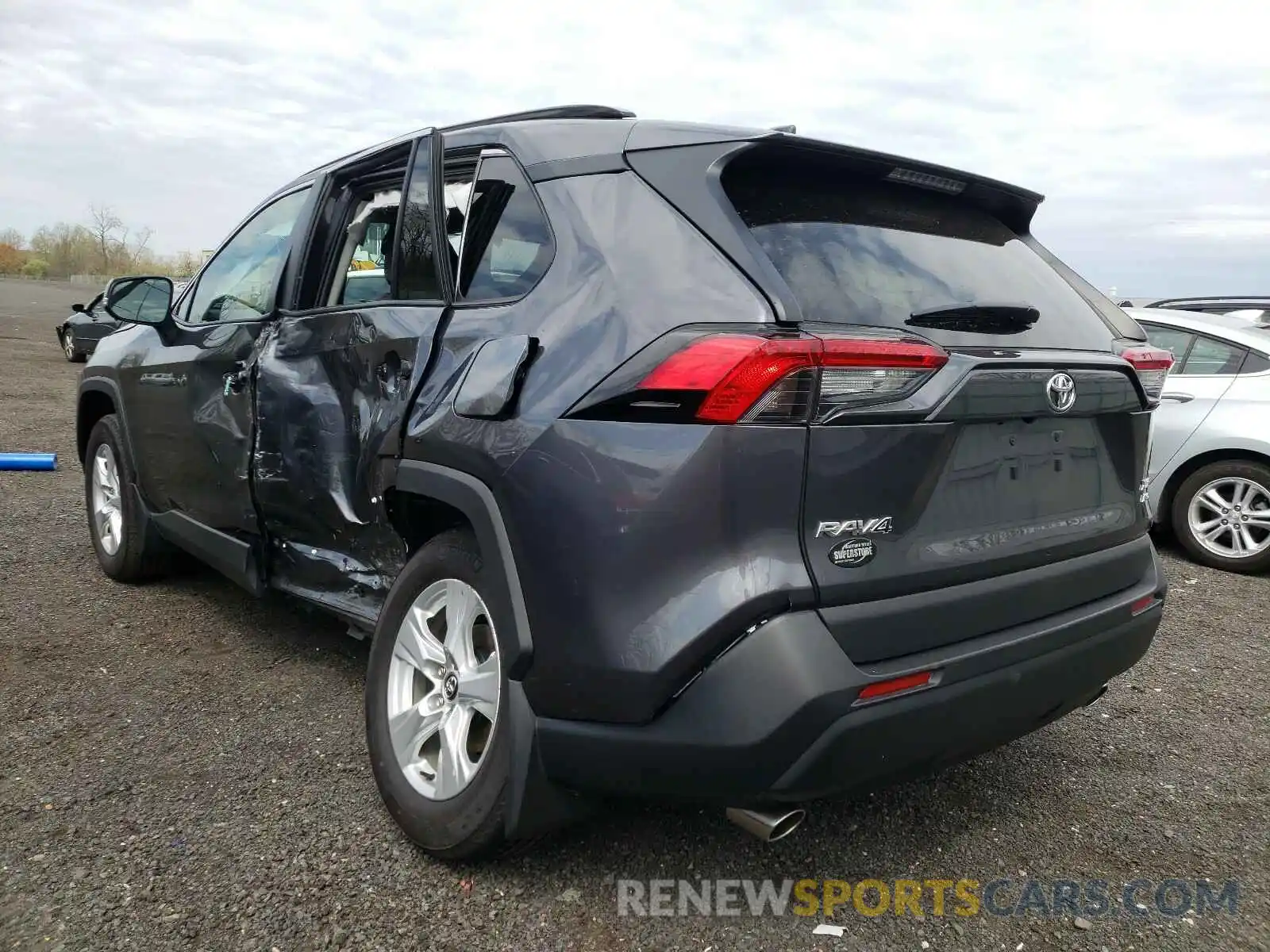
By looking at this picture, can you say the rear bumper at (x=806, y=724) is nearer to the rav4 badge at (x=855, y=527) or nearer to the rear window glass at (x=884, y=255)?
the rav4 badge at (x=855, y=527)

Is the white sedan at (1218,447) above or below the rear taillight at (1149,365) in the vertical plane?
below

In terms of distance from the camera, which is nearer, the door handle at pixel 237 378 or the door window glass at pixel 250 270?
Answer: the door handle at pixel 237 378

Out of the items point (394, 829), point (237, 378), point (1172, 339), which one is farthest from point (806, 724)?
point (1172, 339)

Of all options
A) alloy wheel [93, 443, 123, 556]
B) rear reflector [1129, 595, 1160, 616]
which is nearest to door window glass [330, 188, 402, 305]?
alloy wheel [93, 443, 123, 556]

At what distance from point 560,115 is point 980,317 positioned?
1.32m

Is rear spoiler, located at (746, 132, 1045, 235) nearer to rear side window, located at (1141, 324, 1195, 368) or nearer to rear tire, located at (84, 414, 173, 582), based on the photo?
rear tire, located at (84, 414, 173, 582)

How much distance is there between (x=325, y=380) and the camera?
303cm

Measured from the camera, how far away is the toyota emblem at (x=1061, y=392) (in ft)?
7.24

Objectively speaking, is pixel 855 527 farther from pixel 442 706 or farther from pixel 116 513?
pixel 116 513

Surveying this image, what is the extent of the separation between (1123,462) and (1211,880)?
1.11 meters

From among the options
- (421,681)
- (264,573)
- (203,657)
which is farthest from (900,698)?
(203,657)

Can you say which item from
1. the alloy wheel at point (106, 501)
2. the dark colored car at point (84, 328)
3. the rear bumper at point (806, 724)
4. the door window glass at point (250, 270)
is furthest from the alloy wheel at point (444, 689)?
the dark colored car at point (84, 328)

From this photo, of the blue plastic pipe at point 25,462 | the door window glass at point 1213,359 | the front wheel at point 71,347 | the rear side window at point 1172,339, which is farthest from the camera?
the front wheel at point 71,347

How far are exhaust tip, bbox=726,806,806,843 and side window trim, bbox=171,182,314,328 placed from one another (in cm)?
242
